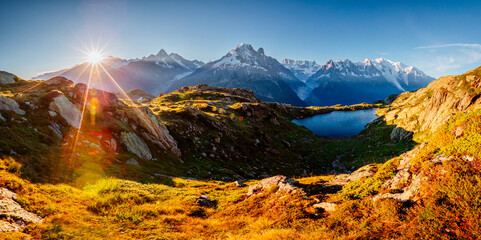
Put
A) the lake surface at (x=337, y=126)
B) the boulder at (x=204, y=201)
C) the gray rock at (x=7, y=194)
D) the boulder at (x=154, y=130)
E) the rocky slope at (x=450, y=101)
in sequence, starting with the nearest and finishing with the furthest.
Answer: the gray rock at (x=7, y=194) → the boulder at (x=204, y=201) → the boulder at (x=154, y=130) → the rocky slope at (x=450, y=101) → the lake surface at (x=337, y=126)

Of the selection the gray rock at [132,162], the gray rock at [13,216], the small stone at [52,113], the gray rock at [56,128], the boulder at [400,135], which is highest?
the small stone at [52,113]

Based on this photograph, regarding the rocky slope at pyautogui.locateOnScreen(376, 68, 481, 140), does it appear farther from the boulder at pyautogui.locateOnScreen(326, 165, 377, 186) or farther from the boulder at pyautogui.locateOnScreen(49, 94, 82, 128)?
the boulder at pyautogui.locateOnScreen(49, 94, 82, 128)

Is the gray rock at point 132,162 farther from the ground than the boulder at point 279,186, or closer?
farther from the ground

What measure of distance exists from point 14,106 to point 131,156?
13.1 metres

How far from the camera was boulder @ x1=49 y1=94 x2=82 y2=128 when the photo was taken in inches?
973

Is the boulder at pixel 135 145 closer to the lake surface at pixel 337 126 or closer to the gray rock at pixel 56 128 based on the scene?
the gray rock at pixel 56 128

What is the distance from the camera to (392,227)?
7.55m

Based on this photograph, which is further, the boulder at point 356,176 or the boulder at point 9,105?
the boulder at point 9,105

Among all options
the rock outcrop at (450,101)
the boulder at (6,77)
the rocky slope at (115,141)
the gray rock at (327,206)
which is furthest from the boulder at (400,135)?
the boulder at (6,77)

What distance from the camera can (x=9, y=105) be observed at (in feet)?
69.1

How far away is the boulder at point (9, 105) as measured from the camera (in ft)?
66.9

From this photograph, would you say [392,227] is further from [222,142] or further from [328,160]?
[328,160]

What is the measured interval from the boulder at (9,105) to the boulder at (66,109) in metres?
2.91

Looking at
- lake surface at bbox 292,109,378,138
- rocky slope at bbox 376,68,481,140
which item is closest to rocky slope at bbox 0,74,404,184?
rocky slope at bbox 376,68,481,140
